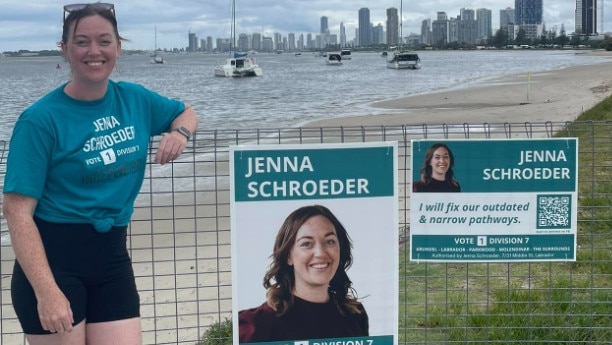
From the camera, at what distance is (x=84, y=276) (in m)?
3.17

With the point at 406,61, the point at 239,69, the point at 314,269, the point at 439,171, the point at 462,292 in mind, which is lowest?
the point at 462,292

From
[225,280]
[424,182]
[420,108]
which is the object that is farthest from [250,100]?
[424,182]

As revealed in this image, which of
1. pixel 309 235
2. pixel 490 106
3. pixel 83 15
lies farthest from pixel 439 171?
pixel 490 106

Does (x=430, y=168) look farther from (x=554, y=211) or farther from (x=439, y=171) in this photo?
(x=554, y=211)

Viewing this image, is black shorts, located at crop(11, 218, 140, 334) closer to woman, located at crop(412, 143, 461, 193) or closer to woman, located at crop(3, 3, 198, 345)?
woman, located at crop(3, 3, 198, 345)

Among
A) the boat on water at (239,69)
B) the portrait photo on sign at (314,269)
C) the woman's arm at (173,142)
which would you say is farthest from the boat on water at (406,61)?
the woman's arm at (173,142)

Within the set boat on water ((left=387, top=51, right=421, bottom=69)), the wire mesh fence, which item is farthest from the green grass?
boat on water ((left=387, top=51, right=421, bottom=69))

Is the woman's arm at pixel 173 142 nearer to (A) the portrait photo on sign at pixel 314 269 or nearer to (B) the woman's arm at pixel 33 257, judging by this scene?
(A) the portrait photo on sign at pixel 314 269

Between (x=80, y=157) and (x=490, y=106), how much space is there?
3120cm

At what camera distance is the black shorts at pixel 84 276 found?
3080 mm

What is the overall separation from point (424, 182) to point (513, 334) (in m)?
1.29

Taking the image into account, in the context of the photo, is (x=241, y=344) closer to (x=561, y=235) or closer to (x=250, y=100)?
(x=561, y=235)

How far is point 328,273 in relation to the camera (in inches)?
156

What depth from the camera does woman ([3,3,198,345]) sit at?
9.69 ft
